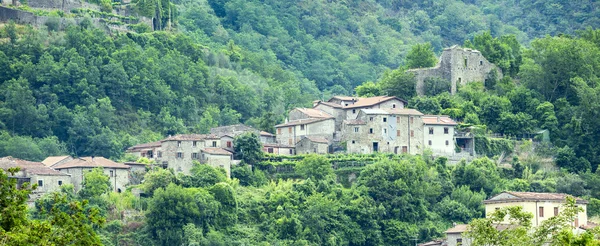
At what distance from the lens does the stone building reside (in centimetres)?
9769

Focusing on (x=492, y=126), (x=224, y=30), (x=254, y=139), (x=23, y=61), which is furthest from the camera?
(x=224, y=30)

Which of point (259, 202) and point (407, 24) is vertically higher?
point (407, 24)

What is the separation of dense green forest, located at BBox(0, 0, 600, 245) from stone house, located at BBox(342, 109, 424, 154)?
5.11 feet

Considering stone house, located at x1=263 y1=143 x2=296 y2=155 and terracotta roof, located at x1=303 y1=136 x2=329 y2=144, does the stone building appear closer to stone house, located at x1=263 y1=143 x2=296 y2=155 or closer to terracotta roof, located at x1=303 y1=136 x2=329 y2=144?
→ terracotta roof, located at x1=303 y1=136 x2=329 y2=144

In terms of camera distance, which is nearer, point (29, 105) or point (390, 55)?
point (29, 105)

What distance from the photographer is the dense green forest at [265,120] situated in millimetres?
79500

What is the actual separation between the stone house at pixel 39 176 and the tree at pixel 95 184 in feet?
4.42

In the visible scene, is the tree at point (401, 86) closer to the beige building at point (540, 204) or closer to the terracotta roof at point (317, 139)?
the terracotta roof at point (317, 139)

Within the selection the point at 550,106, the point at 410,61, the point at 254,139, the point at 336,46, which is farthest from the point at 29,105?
the point at 336,46

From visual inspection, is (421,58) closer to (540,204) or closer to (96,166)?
(96,166)

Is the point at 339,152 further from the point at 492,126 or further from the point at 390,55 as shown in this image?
the point at 390,55

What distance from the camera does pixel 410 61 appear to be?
102250 millimetres

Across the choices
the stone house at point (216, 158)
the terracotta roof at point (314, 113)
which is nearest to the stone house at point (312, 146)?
the terracotta roof at point (314, 113)

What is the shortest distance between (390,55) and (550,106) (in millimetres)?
47625
